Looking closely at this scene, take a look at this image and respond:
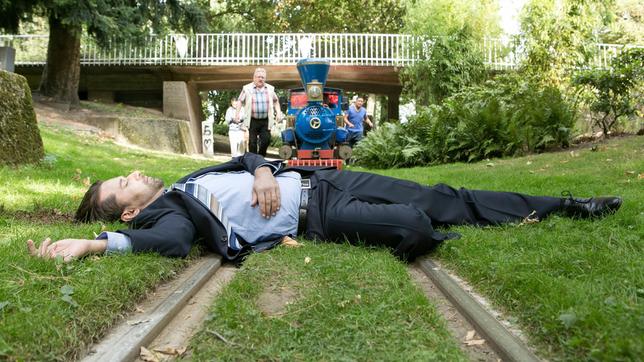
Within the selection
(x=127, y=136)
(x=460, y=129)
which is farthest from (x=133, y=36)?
(x=460, y=129)

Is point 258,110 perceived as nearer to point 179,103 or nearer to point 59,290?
point 59,290

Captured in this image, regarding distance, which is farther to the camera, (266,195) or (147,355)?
(266,195)

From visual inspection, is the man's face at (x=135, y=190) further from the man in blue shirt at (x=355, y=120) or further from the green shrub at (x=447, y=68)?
the green shrub at (x=447, y=68)

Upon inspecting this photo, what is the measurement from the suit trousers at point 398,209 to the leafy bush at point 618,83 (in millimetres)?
7808

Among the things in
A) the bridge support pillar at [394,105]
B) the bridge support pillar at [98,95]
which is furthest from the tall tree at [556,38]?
the bridge support pillar at [98,95]

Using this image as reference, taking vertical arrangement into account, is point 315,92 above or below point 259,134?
above

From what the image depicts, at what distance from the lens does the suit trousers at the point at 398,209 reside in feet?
12.5

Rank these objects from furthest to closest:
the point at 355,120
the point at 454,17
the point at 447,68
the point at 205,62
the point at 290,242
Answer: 1. the point at 205,62
2. the point at 454,17
3. the point at 447,68
4. the point at 355,120
5. the point at 290,242

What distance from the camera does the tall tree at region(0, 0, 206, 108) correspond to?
1614 cm

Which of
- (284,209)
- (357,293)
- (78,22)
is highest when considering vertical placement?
(78,22)

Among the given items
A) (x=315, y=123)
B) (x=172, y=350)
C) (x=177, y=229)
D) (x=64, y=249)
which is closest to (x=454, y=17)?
(x=315, y=123)

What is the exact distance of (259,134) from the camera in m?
12.2

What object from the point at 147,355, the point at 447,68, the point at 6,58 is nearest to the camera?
the point at 147,355

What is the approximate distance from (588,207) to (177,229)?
302 centimetres
